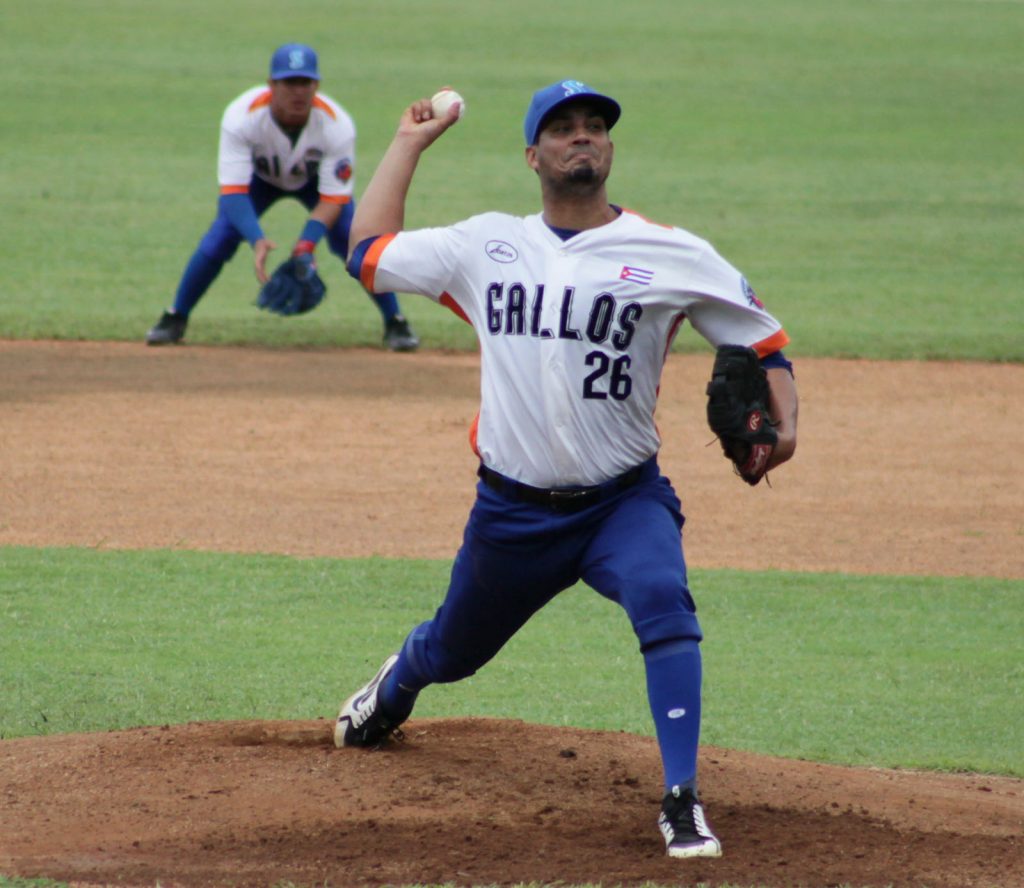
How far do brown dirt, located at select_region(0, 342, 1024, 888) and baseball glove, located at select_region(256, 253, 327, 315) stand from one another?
563mm

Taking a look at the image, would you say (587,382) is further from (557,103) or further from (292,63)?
(292,63)

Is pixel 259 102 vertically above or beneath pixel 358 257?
above

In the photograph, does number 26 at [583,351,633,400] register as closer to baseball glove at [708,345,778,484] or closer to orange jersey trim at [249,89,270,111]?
baseball glove at [708,345,778,484]

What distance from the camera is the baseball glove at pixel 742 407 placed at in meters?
4.29

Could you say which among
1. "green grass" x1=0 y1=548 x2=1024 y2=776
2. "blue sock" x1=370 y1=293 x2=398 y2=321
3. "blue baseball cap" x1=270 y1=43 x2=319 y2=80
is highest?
"blue baseball cap" x1=270 y1=43 x2=319 y2=80

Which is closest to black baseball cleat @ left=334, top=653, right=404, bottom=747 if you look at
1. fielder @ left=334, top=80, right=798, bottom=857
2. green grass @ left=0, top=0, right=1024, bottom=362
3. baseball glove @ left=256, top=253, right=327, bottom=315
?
fielder @ left=334, top=80, right=798, bottom=857

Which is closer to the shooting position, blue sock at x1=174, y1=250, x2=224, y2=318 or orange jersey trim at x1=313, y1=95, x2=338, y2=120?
orange jersey trim at x1=313, y1=95, x2=338, y2=120

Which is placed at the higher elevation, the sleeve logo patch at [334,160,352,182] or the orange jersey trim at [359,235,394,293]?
the sleeve logo patch at [334,160,352,182]

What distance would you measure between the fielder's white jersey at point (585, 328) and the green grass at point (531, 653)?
1.61 m

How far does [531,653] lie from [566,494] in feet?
7.55

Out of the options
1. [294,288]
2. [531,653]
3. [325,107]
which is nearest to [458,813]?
[531,653]

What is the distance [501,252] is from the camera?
15.0ft

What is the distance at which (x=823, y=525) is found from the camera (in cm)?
867

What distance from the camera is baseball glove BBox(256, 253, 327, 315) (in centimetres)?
1093
